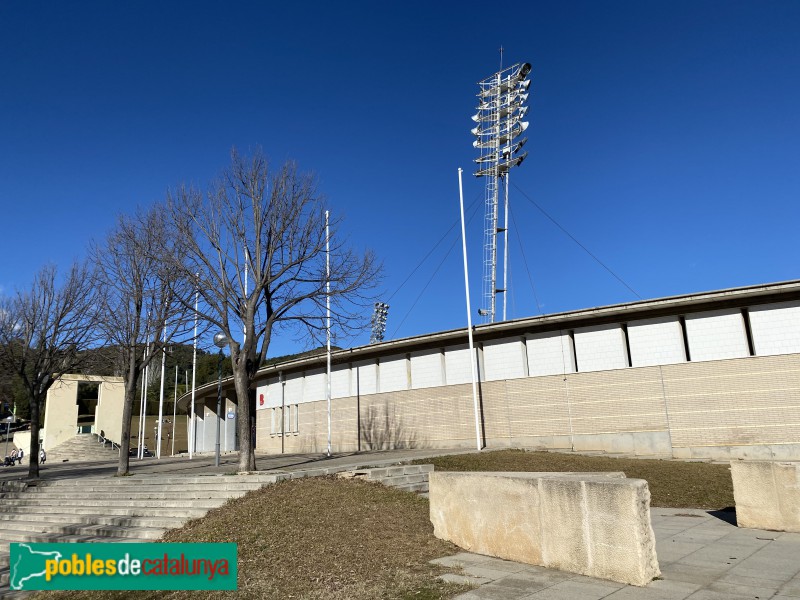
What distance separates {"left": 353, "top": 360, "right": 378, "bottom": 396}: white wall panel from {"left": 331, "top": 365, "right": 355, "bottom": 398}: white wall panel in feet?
1.68

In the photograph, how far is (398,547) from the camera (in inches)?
341

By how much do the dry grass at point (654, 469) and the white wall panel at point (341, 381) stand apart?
1334 centimetres

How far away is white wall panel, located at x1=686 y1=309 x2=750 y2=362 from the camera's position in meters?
21.9

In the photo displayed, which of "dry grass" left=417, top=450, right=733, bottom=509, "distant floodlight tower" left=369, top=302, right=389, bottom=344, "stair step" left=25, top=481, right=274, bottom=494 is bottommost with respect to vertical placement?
"dry grass" left=417, top=450, right=733, bottom=509

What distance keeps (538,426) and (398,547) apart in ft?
58.4

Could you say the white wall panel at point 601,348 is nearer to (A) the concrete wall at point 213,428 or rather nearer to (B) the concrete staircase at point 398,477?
(B) the concrete staircase at point 398,477

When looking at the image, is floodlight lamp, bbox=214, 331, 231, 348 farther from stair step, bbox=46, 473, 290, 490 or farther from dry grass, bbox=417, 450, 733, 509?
dry grass, bbox=417, 450, 733, 509

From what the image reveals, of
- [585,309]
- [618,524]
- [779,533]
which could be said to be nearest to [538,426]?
[585,309]

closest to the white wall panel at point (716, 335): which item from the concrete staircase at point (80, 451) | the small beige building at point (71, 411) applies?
the concrete staircase at point (80, 451)

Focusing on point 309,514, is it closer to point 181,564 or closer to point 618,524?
point 181,564

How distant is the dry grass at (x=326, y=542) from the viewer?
686 centimetres

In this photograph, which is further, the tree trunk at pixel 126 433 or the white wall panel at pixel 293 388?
the white wall panel at pixel 293 388

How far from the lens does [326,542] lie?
8.80 m

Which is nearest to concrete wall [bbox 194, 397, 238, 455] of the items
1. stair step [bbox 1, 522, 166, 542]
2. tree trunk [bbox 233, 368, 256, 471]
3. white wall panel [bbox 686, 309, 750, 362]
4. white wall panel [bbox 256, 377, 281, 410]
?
white wall panel [bbox 256, 377, 281, 410]
